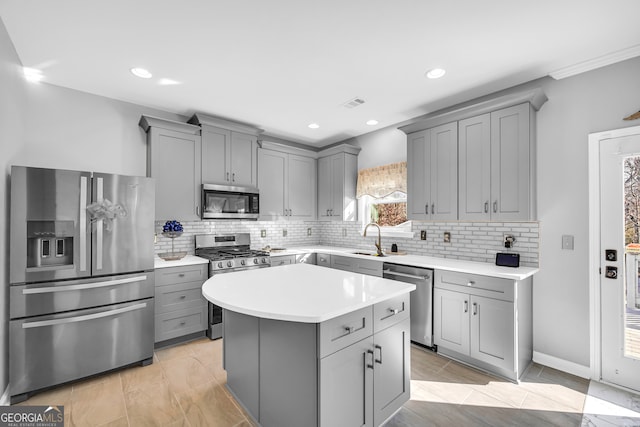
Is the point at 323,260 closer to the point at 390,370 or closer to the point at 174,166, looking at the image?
the point at 174,166

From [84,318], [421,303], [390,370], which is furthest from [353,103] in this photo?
[84,318]

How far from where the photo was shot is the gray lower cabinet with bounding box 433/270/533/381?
2482 mm

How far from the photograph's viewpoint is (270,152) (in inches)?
174

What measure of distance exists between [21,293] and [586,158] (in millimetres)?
4798

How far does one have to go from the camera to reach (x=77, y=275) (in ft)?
7.98

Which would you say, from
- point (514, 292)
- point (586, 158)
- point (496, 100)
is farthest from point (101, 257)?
point (586, 158)

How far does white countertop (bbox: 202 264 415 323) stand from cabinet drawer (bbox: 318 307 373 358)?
0.10m

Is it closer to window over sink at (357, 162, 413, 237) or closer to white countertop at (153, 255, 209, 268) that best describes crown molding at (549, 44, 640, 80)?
window over sink at (357, 162, 413, 237)

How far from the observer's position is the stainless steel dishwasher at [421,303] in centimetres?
301

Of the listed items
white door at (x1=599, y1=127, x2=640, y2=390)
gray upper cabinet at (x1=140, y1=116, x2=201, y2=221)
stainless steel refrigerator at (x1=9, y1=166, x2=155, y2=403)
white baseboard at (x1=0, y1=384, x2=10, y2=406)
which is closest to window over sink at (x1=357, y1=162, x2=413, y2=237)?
white door at (x1=599, y1=127, x2=640, y2=390)

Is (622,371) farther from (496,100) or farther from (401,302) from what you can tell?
(496,100)

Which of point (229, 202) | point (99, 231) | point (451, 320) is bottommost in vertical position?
point (451, 320)

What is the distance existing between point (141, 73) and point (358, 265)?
10.3 feet

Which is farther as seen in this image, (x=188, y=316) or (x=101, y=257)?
(x=188, y=316)
